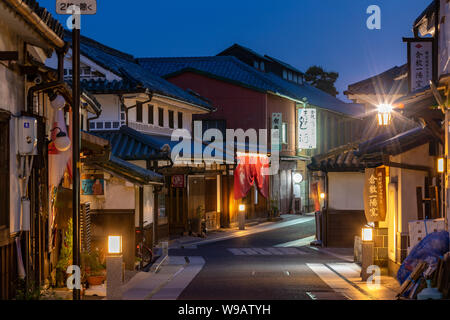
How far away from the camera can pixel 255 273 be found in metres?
21.6

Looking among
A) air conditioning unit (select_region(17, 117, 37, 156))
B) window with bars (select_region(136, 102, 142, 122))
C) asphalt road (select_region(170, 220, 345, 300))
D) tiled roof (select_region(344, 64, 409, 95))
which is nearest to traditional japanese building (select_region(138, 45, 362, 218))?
window with bars (select_region(136, 102, 142, 122))

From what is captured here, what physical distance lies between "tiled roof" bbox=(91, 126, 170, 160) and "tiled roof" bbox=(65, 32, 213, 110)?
2343 mm

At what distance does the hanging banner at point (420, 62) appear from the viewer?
19.4 meters

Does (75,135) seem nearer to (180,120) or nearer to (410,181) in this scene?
(410,181)

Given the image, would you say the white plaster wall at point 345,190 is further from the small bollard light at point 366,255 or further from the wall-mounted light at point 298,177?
the wall-mounted light at point 298,177

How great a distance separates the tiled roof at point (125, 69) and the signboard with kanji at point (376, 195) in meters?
13.8

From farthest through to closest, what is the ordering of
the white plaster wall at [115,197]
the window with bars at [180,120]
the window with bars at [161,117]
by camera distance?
the window with bars at [180,120] < the window with bars at [161,117] < the white plaster wall at [115,197]

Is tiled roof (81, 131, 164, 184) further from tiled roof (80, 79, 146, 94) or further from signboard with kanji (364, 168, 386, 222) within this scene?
signboard with kanji (364, 168, 386, 222)

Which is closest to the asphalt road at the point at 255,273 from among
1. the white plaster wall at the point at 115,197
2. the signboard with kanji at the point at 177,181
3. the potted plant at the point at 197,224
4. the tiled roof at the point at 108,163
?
the potted plant at the point at 197,224

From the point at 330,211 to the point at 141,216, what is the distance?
11.2 m

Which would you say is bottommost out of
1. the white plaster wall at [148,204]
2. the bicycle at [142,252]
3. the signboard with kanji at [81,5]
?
the bicycle at [142,252]

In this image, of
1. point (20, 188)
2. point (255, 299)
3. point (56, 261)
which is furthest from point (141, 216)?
point (20, 188)

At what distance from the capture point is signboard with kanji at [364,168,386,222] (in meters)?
22.0

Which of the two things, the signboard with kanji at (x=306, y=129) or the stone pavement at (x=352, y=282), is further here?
the signboard with kanji at (x=306, y=129)
